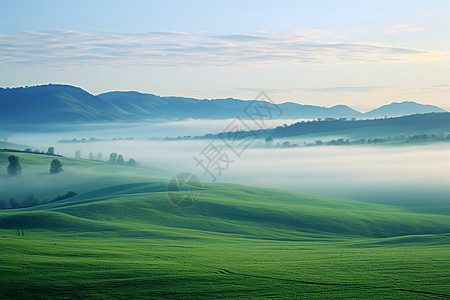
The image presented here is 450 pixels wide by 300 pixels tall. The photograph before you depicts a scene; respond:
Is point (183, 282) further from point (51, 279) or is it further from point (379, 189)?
point (379, 189)

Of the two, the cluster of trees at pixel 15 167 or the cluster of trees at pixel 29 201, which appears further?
the cluster of trees at pixel 15 167

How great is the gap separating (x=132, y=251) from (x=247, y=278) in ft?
47.4

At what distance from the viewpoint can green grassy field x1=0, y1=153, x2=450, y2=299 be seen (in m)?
27.7

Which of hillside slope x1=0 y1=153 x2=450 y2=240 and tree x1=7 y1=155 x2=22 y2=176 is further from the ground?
tree x1=7 y1=155 x2=22 y2=176

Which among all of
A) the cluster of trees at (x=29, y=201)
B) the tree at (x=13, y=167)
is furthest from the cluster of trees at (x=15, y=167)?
the cluster of trees at (x=29, y=201)

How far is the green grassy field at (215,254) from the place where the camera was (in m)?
27.7

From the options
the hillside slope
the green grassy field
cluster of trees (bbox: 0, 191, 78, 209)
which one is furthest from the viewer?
cluster of trees (bbox: 0, 191, 78, 209)

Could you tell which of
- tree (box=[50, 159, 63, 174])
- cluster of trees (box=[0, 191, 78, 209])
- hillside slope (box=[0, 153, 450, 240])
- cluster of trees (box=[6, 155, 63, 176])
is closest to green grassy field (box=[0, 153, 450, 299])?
hillside slope (box=[0, 153, 450, 240])

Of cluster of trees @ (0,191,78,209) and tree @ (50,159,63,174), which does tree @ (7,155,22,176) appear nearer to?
tree @ (50,159,63,174)

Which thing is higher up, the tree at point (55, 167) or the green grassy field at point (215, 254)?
the tree at point (55, 167)

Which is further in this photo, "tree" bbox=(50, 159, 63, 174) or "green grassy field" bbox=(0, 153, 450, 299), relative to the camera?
"tree" bbox=(50, 159, 63, 174)

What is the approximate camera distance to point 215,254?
40438 millimetres

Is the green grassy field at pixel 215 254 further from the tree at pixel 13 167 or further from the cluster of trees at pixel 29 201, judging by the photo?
the tree at pixel 13 167

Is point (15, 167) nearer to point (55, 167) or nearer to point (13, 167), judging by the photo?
point (13, 167)
